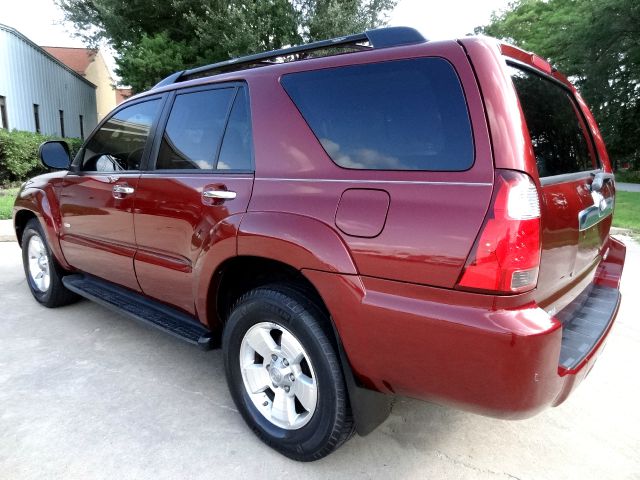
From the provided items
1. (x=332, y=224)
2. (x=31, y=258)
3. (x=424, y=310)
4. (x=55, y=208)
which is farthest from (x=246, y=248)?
(x=31, y=258)

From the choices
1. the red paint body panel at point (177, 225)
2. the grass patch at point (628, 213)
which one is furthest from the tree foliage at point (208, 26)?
the red paint body panel at point (177, 225)

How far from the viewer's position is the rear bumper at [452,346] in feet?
5.21

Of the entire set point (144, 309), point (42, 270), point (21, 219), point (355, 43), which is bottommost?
point (42, 270)

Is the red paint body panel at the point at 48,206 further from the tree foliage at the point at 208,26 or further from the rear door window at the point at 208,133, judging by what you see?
the tree foliage at the point at 208,26

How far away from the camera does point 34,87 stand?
18375mm

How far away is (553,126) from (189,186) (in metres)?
1.95

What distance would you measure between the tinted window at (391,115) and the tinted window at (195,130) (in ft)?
2.19

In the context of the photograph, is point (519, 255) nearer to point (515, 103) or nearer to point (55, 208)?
point (515, 103)

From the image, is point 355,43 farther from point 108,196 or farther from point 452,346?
point 108,196

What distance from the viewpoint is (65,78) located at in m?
22.7

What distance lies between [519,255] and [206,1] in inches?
652

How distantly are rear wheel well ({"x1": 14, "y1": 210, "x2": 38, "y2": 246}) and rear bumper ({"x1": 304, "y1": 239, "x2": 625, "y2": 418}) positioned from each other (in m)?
3.73

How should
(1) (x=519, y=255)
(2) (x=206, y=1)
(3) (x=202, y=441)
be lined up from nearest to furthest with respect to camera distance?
(1) (x=519, y=255)
(3) (x=202, y=441)
(2) (x=206, y=1)

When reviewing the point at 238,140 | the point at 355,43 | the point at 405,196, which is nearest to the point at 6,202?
the point at 238,140
